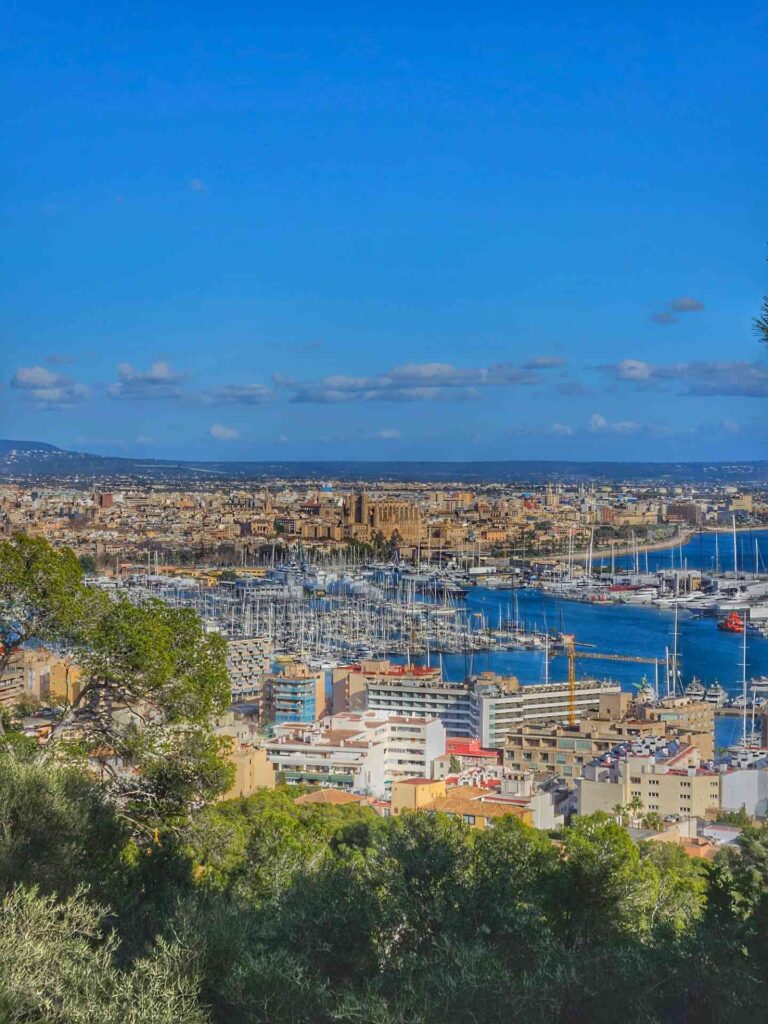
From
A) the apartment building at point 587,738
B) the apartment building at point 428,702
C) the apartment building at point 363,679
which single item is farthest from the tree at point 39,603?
the apartment building at point 363,679

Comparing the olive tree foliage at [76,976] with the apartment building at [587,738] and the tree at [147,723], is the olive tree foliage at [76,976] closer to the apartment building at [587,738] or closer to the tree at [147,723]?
the tree at [147,723]

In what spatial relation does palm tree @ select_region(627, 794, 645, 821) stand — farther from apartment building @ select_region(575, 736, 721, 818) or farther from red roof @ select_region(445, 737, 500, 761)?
red roof @ select_region(445, 737, 500, 761)

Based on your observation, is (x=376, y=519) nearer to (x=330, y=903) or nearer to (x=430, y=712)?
(x=430, y=712)

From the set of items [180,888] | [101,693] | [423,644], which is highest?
[101,693]

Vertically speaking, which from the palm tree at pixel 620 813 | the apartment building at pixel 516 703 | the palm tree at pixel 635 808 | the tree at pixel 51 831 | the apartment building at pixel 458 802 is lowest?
the apartment building at pixel 516 703

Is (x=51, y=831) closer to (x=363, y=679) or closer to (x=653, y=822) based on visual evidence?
(x=653, y=822)

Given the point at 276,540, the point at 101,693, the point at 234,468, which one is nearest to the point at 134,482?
the point at 276,540
